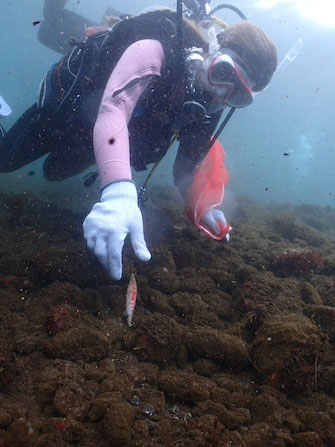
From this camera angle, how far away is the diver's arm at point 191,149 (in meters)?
4.35

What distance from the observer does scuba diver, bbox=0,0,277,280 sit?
9.20 ft

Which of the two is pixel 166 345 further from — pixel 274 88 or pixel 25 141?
pixel 274 88

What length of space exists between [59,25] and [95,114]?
823cm

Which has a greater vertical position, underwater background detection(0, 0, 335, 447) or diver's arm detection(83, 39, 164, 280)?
diver's arm detection(83, 39, 164, 280)

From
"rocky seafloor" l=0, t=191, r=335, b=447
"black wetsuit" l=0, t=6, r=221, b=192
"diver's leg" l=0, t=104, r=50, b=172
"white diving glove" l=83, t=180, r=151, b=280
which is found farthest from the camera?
"diver's leg" l=0, t=104, r=50, b=172

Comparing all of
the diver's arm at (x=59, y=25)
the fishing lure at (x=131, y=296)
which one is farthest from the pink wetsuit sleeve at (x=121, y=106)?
the diver's arm at (x=59, y=25)

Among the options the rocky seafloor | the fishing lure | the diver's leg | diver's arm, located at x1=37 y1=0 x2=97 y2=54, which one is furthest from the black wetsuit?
diver's arm, located at x1=37 y1=0 x2=97 y2=54

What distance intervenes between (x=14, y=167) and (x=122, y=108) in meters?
3.28

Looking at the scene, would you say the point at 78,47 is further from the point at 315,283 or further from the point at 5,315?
the point at 315,283

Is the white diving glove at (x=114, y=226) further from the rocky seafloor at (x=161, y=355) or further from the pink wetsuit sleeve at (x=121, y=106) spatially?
the rocky seafloor at (x=161, y=355)

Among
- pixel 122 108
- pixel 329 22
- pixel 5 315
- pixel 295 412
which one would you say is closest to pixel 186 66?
pixel 122 108

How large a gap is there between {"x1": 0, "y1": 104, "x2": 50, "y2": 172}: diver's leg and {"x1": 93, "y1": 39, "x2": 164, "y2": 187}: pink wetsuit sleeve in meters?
2.02

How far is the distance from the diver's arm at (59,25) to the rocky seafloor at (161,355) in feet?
28.5

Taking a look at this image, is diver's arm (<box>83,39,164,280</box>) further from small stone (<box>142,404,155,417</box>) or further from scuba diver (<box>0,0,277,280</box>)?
small stone (<box>142,404,155,417</box>)
